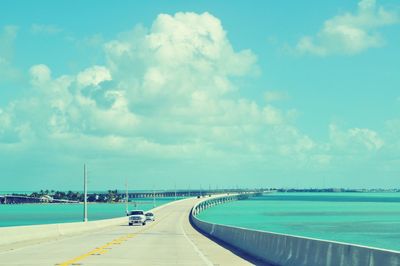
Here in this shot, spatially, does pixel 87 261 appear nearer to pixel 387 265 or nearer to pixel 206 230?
pixel 387 265

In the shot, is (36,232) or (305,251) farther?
(36,232)

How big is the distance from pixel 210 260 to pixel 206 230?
1138 inches

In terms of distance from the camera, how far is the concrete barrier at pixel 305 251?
40.4 ft

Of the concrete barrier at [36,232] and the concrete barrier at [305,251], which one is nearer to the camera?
the concrete barrier at [305,251]

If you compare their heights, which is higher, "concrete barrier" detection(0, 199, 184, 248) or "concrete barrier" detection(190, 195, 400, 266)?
"concrete barrier" detection(190, 195, 400, 266)

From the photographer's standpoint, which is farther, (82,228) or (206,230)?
(82,228)

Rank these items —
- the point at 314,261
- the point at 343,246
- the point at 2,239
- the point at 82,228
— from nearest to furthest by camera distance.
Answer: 1. the point at 343,246
2. the point at 314,261
3. the point at 2,239
4. the point at 82,228

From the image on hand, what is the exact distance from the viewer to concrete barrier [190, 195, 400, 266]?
1232cm

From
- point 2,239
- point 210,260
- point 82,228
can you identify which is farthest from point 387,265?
point 82,228

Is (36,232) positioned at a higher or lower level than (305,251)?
lower

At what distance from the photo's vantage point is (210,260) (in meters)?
22.6

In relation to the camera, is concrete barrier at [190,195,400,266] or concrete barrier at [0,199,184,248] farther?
concrete barrier at [0,199,184,248]

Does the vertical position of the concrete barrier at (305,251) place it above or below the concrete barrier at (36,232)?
above

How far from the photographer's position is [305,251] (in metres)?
17.6
